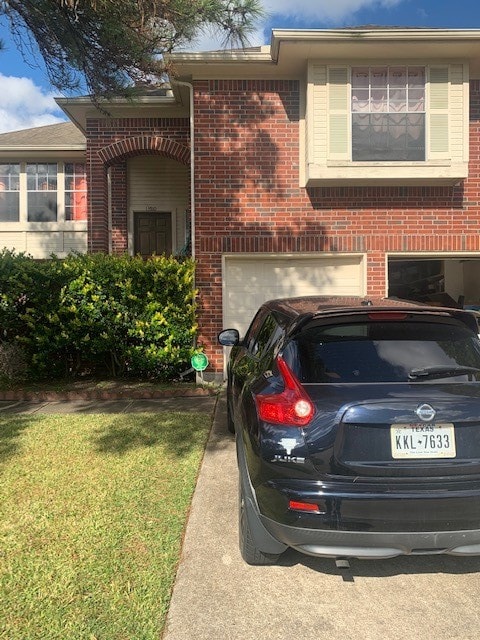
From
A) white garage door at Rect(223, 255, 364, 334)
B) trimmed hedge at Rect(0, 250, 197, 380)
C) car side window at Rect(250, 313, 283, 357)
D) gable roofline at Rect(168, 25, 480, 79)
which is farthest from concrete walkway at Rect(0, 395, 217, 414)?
gable roofline at Rect(168, 25, 480, 79)

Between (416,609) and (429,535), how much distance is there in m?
0.49

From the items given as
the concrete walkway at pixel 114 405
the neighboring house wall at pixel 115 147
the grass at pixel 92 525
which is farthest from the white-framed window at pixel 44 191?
the grass at pixel 92 525

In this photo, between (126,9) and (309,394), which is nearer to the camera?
(309,394)

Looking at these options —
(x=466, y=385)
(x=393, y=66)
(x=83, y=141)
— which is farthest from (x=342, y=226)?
(x=83, y=141)

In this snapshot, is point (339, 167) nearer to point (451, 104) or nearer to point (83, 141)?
point (451, 104)

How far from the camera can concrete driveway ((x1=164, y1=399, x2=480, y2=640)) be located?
243 centimetres

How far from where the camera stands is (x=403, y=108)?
7945 mm

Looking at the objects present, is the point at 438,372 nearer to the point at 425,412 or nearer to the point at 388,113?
the point at 425,412

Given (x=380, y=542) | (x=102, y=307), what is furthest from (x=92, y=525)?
(x=102, y=307)

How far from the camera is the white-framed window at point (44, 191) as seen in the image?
1381 centimetres

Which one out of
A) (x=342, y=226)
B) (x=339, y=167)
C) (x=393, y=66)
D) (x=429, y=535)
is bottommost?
(x=429, y=535)

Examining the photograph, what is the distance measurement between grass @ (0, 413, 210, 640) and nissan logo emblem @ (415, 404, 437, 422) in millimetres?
1680

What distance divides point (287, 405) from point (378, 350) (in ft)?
2.12

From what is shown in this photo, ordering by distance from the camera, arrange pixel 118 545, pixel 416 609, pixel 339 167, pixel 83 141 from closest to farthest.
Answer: pixel 416 609 → pixel 118 545 → pixel 339 167 → pixel 83 141
